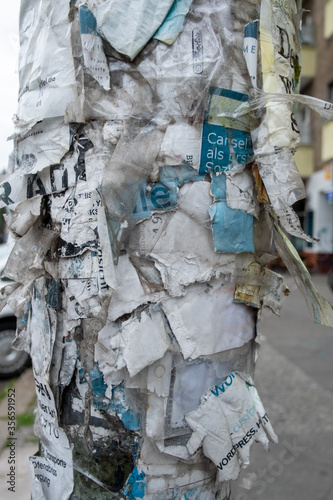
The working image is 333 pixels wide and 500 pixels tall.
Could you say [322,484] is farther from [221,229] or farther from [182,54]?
[182,54]

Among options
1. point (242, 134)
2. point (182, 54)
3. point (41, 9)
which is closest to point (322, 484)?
point (242, 134)

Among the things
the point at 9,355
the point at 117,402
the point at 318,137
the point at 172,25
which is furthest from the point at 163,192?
the point at 318,137

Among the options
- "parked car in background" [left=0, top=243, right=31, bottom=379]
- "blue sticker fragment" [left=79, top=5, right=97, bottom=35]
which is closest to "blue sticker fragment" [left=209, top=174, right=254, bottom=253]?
"blue sticker fragment" [left=79, top=5, right=97, bottom=35]

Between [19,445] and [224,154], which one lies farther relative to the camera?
[19,445]

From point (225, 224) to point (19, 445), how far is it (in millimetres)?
2806

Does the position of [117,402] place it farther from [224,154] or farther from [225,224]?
[224,154]

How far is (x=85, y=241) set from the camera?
1.02 meters

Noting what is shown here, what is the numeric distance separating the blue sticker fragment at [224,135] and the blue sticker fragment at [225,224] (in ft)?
0.13

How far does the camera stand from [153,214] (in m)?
1.00

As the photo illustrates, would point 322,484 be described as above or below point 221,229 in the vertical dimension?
below

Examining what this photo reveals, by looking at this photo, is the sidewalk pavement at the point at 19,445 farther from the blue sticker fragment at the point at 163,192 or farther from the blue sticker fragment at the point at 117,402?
the blue sticker fragment at the point at 163,192

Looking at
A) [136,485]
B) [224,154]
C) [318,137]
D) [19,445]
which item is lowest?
[19,445]

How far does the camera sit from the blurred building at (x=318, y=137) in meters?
13.2

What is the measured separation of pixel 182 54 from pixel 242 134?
0.24 m
